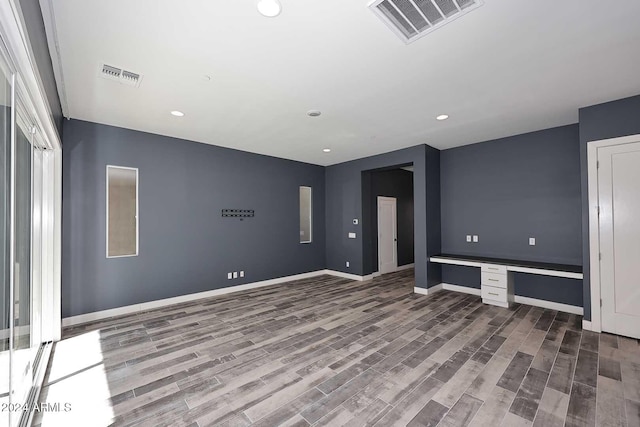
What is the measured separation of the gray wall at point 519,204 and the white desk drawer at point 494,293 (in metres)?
0.52

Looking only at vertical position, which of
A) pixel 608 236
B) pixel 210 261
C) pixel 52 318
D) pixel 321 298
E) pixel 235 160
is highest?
pixel 235 160

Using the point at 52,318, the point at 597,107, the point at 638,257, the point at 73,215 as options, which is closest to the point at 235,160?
the point at 73,215

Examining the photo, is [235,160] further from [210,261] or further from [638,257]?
[638,257]

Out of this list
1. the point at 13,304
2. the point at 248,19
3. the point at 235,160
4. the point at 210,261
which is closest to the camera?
the point at 13,304

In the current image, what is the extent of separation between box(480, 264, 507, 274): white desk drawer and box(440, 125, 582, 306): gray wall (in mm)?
569

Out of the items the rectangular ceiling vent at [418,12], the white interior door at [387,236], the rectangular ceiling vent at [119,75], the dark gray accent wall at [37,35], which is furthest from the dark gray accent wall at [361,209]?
the dark gray accent wall at [37,35]

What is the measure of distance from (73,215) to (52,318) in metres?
1.40

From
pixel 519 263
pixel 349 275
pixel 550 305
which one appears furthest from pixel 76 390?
pixel 550 305

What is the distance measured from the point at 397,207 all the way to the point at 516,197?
3182 millimetres

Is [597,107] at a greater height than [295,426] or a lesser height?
greater

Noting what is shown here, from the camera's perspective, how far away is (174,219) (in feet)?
15.5

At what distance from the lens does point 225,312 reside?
423 cm

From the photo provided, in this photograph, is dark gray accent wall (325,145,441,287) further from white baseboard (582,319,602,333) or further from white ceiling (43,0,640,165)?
white baseboard (582,319,602,333)

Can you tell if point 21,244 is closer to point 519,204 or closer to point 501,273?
point 501,273
